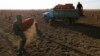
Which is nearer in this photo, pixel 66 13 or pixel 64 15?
pixel 66 13

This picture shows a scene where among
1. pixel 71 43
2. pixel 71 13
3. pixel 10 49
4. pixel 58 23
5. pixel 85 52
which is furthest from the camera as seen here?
pixel 58 23

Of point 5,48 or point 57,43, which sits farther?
point 57,43

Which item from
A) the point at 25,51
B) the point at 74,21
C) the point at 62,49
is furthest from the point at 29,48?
the point at 74,21

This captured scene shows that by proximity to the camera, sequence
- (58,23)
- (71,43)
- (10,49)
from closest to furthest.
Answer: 1. (10,49)
2. (71,43)
3. (58,23)

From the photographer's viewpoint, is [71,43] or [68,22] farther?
[68,22]

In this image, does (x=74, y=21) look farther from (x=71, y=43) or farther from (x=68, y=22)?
(x=71, y=43)

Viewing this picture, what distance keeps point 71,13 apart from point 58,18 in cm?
136

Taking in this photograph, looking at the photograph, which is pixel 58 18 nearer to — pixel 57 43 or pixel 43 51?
pixel 57 43

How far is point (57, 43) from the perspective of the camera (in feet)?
42.3

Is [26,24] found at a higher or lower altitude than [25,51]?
higher

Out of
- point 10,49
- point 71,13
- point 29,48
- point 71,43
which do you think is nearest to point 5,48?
point 10,49

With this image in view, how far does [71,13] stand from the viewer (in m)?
20.7

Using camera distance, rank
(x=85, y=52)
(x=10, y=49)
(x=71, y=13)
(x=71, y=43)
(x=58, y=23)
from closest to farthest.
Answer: (x=85, y=52) → (x=10, y=49) → (x=71, y=43) → (x=71, y=13) → (x=58, y=23)

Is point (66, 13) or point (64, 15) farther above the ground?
point (66, 13)
